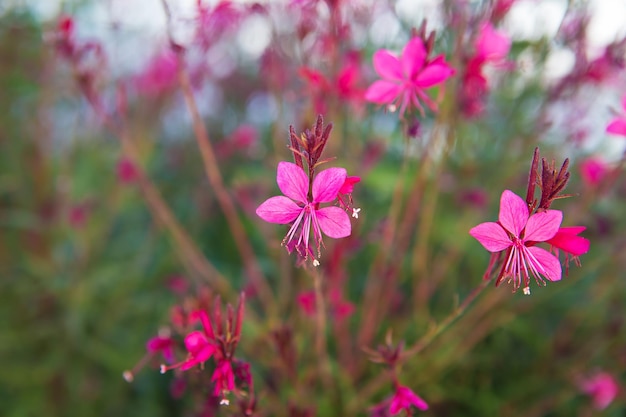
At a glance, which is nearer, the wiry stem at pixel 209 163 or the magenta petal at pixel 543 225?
the magenta petal at pixel 543 225

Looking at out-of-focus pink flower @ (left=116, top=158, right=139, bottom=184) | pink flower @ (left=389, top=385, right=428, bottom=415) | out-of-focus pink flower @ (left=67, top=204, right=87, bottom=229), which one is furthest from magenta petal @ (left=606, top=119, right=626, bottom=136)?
out-of-focus pink flower @ (left=67, top=204, right=87, bottom=229)

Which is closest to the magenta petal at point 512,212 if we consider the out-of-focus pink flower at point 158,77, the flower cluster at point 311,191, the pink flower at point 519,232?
the pink flower at point 519,232

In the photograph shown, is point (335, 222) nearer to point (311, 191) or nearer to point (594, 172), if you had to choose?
point (311, 191)

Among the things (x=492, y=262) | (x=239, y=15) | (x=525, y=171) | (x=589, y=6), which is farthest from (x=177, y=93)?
(x=492, y=262)

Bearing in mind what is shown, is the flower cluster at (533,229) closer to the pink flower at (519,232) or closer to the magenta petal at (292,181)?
the pink flower at (519,232)

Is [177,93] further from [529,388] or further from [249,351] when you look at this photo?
[529,388]

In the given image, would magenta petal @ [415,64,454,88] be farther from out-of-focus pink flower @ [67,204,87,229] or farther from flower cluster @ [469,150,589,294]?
out-of-focus pink flower @ [67,204,87,229]
